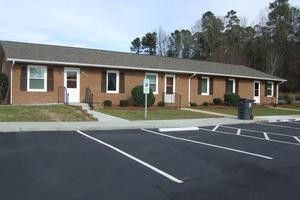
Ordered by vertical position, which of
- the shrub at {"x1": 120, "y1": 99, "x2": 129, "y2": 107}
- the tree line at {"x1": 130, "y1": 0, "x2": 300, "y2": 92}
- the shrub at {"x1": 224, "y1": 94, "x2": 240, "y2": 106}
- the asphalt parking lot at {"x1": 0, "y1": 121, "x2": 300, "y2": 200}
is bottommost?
the asphalt parking lot at {"x1": 0, "y1": 121, "x2": 300, "y2": 200}

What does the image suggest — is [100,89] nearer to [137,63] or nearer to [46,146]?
[137,63]

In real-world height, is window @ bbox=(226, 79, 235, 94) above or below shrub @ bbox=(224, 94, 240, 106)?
above

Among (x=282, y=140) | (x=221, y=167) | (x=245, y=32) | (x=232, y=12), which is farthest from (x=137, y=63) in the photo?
(x=232, y=12)

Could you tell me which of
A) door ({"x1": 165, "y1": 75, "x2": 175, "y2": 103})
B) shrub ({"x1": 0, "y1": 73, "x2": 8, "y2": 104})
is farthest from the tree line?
shrub ({"x1": 0, "y1": 73, "x2": 8, "y2": 104})

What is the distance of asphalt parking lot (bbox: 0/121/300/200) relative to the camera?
275 inches

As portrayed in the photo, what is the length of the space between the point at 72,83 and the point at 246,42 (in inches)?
2158

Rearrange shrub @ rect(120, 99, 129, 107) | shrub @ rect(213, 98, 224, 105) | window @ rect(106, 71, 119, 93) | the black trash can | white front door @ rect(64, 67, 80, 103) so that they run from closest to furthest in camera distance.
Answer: the black trash can, white front door @ rect(64, 67, 80, 103), shrub @ rect(120, 99, 129, 107), window @ rect(106, 71, 119, 93), shrub @ rect(213, 98, 224, 105)

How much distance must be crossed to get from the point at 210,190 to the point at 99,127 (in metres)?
10.5

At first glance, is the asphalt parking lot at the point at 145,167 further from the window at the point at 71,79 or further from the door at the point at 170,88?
the door at the point at 170,88

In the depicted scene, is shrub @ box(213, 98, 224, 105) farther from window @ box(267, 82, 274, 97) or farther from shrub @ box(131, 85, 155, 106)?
window @ box(267, 82, 274, 97)

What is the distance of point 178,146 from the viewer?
12484 mm

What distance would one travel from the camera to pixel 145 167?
9078 mm

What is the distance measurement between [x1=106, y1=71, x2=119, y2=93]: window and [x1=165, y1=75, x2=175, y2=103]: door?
162 inches

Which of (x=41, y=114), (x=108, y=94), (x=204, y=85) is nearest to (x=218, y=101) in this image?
(x=204, y=85)
